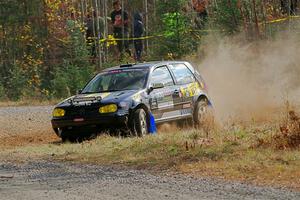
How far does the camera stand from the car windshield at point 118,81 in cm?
1510

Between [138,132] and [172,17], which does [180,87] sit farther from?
[172,17]

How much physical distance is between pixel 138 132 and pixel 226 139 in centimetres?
267

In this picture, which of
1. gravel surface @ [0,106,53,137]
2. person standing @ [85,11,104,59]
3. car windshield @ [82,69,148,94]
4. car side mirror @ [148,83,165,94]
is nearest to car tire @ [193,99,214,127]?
car side mirror @ [148,83,165,94]

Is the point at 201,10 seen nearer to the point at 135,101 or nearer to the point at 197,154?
the point at 135,101

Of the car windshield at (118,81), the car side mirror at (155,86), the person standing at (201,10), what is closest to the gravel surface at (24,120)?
the car windshield at (118,81)

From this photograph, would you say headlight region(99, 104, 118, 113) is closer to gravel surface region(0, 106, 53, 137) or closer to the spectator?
gravel surface region(0, 106, 53, 137)

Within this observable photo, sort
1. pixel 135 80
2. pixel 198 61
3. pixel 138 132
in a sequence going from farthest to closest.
Answer: pixel 198 61
pixel 135 80
pixel 138 132

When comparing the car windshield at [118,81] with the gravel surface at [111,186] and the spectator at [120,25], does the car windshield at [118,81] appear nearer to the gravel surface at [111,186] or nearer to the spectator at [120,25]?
the gravel surface at [111,186]

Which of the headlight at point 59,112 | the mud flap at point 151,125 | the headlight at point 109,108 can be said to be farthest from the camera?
the mud flap at point 151,125

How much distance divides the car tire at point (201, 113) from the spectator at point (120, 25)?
1138 cm

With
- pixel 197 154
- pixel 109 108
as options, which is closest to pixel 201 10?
pixel 109 108

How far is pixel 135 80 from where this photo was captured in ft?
49.9

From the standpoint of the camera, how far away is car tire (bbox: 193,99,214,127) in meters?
15.8

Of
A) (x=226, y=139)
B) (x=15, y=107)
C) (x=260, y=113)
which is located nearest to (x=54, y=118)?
(x=226, y=139)
